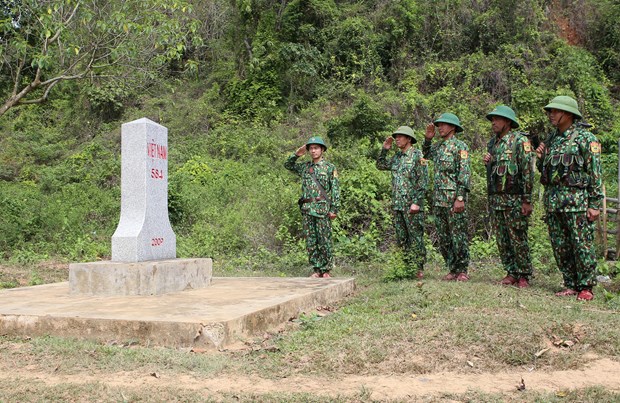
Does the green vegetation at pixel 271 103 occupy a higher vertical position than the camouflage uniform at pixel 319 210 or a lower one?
higher

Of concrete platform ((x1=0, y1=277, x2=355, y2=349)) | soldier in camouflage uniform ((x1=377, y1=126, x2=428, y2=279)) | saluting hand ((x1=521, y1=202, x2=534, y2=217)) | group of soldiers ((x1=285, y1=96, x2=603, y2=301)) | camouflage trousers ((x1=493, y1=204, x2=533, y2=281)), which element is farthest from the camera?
soldier in camouflage uniform ((x1=377, y1=126, x2=428, y2=279))

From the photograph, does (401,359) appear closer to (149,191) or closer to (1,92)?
(149,191)

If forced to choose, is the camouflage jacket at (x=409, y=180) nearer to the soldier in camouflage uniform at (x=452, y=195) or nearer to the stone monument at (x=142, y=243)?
the soldier in camouflage uniform at (x=452, y=195)

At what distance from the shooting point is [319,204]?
Answer: 26.1 ft

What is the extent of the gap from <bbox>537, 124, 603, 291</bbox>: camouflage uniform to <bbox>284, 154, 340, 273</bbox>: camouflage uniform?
2869 mm

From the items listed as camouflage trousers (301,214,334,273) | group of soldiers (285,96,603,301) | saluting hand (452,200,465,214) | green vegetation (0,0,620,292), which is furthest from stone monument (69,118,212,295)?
saluting hand (452,200,465,214)

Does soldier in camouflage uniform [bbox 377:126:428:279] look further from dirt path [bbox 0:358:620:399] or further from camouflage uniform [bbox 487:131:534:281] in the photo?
dirt path [bbox 0:358:620:399]

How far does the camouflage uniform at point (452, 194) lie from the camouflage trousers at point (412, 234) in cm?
32

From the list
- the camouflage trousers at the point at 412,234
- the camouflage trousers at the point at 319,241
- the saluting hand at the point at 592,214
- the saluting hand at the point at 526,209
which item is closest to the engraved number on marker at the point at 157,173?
the camouflage trousers at the point at 319,241

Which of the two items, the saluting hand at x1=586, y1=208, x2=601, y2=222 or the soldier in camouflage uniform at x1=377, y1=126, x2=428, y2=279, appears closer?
the saluting hand at x1=586, y1=208, x2=601, y2=222

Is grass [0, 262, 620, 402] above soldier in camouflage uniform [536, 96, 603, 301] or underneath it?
underneath

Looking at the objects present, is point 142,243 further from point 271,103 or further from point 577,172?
point 271,103

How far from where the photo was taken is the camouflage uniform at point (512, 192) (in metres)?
6.64

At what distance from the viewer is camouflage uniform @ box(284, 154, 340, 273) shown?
26.1ft
